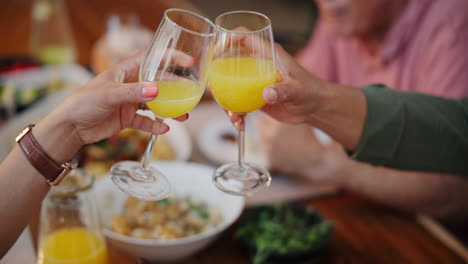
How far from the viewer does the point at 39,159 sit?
888mm

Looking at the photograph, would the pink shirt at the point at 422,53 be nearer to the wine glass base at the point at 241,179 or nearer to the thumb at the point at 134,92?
the wine glass base at the point at 241,179

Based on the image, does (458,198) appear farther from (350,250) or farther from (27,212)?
(27,212)

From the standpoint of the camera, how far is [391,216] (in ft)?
5.30

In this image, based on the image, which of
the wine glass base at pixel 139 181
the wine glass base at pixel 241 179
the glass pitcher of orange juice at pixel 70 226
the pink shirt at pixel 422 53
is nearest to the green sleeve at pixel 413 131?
the wine glass base at pixel 241 179

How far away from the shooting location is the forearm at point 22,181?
883 millimetres

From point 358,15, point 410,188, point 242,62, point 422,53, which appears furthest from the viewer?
point 358,15

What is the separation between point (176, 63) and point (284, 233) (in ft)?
2.39

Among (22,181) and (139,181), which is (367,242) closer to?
(139,181)

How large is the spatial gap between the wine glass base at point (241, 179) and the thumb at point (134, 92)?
A: 29cm

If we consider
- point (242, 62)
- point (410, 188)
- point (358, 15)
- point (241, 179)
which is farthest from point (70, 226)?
point (358, 15)

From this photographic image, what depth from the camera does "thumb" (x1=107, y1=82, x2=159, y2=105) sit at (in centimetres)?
83

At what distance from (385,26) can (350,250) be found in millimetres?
1057

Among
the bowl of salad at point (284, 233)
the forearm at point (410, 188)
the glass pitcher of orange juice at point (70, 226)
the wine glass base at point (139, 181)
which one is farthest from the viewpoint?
the forearm at point (410, 188)

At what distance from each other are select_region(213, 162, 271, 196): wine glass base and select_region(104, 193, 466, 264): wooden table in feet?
1.35
